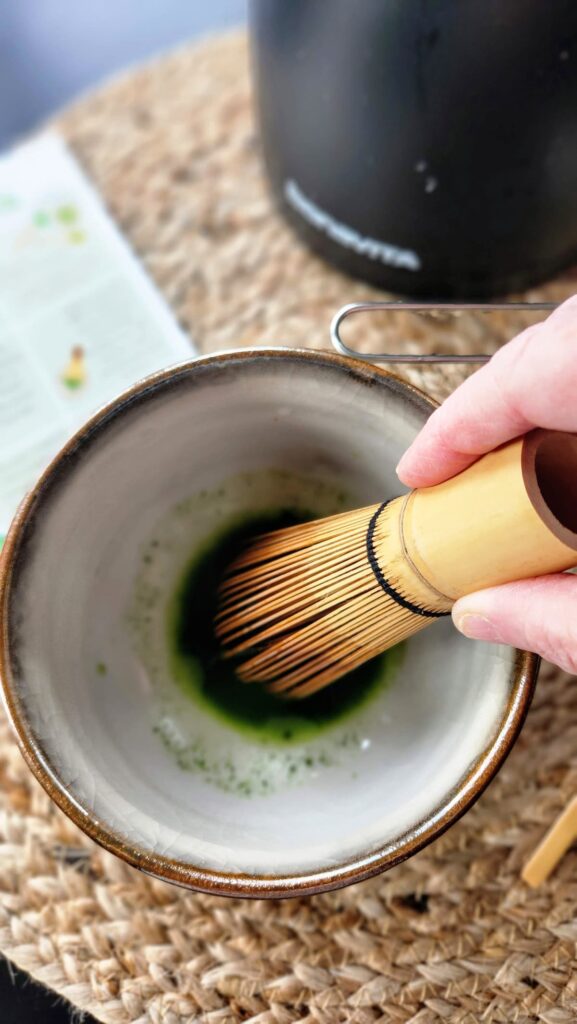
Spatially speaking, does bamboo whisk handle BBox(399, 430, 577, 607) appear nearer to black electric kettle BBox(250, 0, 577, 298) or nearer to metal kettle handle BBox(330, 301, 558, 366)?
metal kettle handle BBox(330, 301, 558, 366)

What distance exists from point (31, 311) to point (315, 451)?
0.32 metres

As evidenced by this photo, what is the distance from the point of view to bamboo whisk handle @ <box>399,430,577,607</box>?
385 mm

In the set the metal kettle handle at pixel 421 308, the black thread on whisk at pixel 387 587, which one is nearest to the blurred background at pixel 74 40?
the metal kettle handle at pixel 421 308

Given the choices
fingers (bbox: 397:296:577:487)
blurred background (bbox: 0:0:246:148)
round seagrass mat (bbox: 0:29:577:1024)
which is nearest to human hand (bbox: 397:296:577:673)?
fingers (bbox: 397:296:577:487)

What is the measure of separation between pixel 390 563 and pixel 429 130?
26cm

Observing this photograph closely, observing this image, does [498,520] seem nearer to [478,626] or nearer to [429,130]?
[478,626]

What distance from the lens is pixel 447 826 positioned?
1.45ft

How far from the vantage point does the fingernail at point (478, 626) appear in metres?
0.43

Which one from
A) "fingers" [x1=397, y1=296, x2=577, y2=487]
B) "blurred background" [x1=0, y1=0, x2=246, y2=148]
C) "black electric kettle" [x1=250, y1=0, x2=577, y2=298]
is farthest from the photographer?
"blurred background" [x1=0, y1=0, x2=246, y2=148]

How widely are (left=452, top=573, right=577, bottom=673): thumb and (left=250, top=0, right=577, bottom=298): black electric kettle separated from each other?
0.89ft

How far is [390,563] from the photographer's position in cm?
47

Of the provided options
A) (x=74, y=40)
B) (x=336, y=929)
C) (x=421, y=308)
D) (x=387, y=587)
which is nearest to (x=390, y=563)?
(x=387, y=587)

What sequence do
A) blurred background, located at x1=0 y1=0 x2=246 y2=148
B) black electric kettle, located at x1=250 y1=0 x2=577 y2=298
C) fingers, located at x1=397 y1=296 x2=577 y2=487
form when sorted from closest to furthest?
fingers, located at x1=397 y1=296 x2=577 y2=487, black electric kettle, located at x1=250 y1=0 x2=577 y2=298, blurred background, located at x1=0 y1=0 x2=246 y2=148

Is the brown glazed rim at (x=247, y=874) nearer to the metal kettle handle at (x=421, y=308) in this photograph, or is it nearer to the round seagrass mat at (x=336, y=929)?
the metal kettle handle at (x=421, y=308)
